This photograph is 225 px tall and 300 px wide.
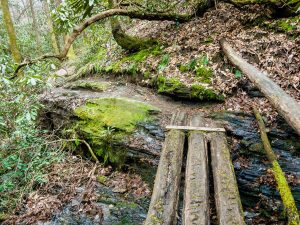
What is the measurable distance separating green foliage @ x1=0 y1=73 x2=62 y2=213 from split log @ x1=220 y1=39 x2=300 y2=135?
14.5 ft

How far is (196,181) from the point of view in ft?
10.8

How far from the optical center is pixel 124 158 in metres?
5.64

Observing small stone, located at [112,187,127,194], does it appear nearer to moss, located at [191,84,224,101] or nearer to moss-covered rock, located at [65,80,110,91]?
moss, located at [191,84,224,101]

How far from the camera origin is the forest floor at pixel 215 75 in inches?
201

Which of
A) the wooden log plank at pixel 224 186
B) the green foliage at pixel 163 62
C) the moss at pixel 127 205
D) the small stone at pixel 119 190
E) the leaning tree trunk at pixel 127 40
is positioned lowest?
the moss at pixel 127 205

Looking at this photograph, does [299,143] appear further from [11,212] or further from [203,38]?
[11,212]

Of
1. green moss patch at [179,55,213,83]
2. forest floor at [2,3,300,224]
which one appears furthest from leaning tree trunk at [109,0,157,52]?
green moss patch at [179,55,213,83]

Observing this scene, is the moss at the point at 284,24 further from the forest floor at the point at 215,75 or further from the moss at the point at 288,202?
the moss at the point at 288,202

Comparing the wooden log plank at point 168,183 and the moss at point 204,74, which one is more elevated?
the moss at point 204,74

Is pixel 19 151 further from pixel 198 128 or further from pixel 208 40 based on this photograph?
pixel 208 40

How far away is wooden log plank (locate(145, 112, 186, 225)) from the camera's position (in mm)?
2908

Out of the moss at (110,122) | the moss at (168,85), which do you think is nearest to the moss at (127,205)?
the moss at (110,122)

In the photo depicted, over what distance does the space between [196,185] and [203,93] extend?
3153 millimetres

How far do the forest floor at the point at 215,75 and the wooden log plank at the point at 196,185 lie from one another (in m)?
0.99
